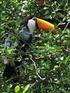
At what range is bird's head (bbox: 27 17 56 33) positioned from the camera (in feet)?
10.5

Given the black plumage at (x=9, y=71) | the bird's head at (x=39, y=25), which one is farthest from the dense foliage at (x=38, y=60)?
the bird's head at (x=39, y=25)

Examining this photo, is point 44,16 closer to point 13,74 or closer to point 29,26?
point 29,26

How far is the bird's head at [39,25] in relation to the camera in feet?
10.5

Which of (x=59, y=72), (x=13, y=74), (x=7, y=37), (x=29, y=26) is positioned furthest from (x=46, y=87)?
(x=29, y=26)

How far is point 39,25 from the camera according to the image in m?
3.33

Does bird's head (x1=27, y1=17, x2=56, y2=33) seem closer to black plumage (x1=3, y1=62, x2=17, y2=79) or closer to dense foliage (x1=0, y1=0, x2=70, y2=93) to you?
dense foliage (x1=0, y1=0, x2=70, y2=93)

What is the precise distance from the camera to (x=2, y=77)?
2750 millimetres

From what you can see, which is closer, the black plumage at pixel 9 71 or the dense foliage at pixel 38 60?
the dense foliage at pixel 38 60

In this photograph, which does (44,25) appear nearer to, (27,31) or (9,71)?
(27,31)

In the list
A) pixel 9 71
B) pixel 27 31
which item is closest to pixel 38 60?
pixel 9 71

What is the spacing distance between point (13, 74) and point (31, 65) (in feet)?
0.67

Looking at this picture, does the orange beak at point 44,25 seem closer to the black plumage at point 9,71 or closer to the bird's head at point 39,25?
the bird's head at point 39,25

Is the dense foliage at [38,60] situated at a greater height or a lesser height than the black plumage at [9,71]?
greater

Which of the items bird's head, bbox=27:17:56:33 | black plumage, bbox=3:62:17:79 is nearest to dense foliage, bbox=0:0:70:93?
black plumage, bbox=3:62:17:79
